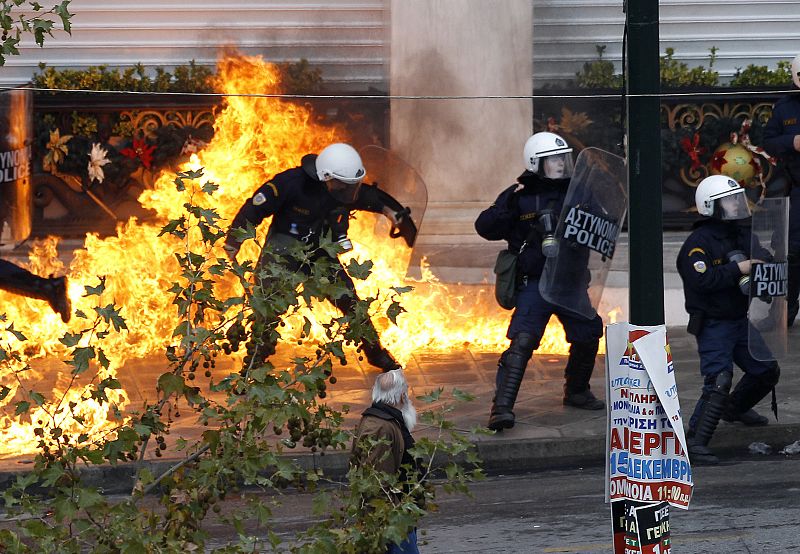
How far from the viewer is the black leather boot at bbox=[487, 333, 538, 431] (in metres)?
8.55

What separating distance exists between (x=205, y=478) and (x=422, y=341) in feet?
23.1

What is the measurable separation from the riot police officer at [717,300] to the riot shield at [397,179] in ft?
9.71

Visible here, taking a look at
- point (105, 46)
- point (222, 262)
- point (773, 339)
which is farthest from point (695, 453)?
point (105, 46)

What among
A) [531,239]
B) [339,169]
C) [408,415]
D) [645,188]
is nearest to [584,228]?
[531,239]

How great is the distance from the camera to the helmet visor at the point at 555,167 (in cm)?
873

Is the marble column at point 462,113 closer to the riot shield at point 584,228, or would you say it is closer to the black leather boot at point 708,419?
the riot shield at point 584,228

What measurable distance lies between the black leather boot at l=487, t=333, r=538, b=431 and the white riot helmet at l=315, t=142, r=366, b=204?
5.31 ft

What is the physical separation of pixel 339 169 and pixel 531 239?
1.46 metres

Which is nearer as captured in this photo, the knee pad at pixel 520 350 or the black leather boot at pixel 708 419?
the black leather boot at pixel 708 419

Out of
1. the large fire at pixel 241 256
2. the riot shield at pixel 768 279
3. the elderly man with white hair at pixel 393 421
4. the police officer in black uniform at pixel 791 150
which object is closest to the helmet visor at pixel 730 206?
the riot shield at pixel 768 279

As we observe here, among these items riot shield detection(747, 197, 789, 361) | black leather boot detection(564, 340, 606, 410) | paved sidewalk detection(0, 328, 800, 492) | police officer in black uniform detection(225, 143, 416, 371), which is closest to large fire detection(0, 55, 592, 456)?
paved sidewalk detection(0, 328, 800, 492)

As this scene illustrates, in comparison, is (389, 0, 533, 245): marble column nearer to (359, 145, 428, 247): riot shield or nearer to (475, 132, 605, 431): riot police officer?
(359, 145, 428, 247): riot shield

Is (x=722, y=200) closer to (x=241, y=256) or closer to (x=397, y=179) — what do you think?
(x=397, y=179)

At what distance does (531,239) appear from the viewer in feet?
28.6
